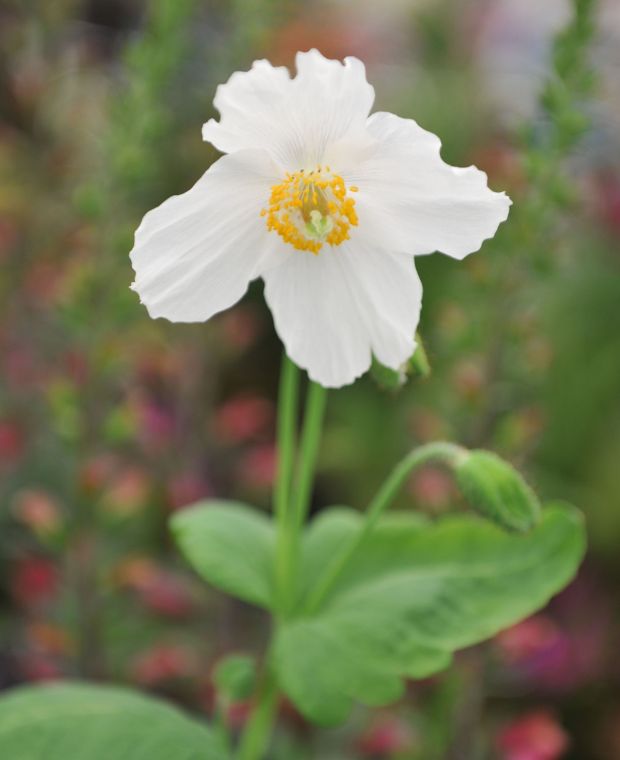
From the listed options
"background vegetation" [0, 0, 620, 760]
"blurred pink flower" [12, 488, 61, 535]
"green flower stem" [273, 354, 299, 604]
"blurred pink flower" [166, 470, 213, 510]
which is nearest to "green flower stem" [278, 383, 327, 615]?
"green flower stem" [273, 354, 299, 604]

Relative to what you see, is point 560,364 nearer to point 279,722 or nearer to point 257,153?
point 279,722

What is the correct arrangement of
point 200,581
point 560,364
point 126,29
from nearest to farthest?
point 200,581
point 560,364
point 126,29

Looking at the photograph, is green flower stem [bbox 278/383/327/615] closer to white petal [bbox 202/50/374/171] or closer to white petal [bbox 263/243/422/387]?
white petal [bbox 263/243/422/387]

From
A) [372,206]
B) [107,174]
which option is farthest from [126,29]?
[372,206]

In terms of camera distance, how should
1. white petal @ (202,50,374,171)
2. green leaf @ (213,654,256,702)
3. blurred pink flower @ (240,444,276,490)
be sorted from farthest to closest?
blurred pink flower @ (240,444,276,490)
green leaf @ (213,654,256,702)
white petal @ (202,50,374,171)

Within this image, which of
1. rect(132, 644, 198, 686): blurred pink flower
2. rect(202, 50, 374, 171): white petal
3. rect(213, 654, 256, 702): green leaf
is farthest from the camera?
rect(132, 644, 198, 686): blurred pink flower

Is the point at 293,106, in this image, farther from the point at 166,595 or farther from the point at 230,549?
the point at 166,595
